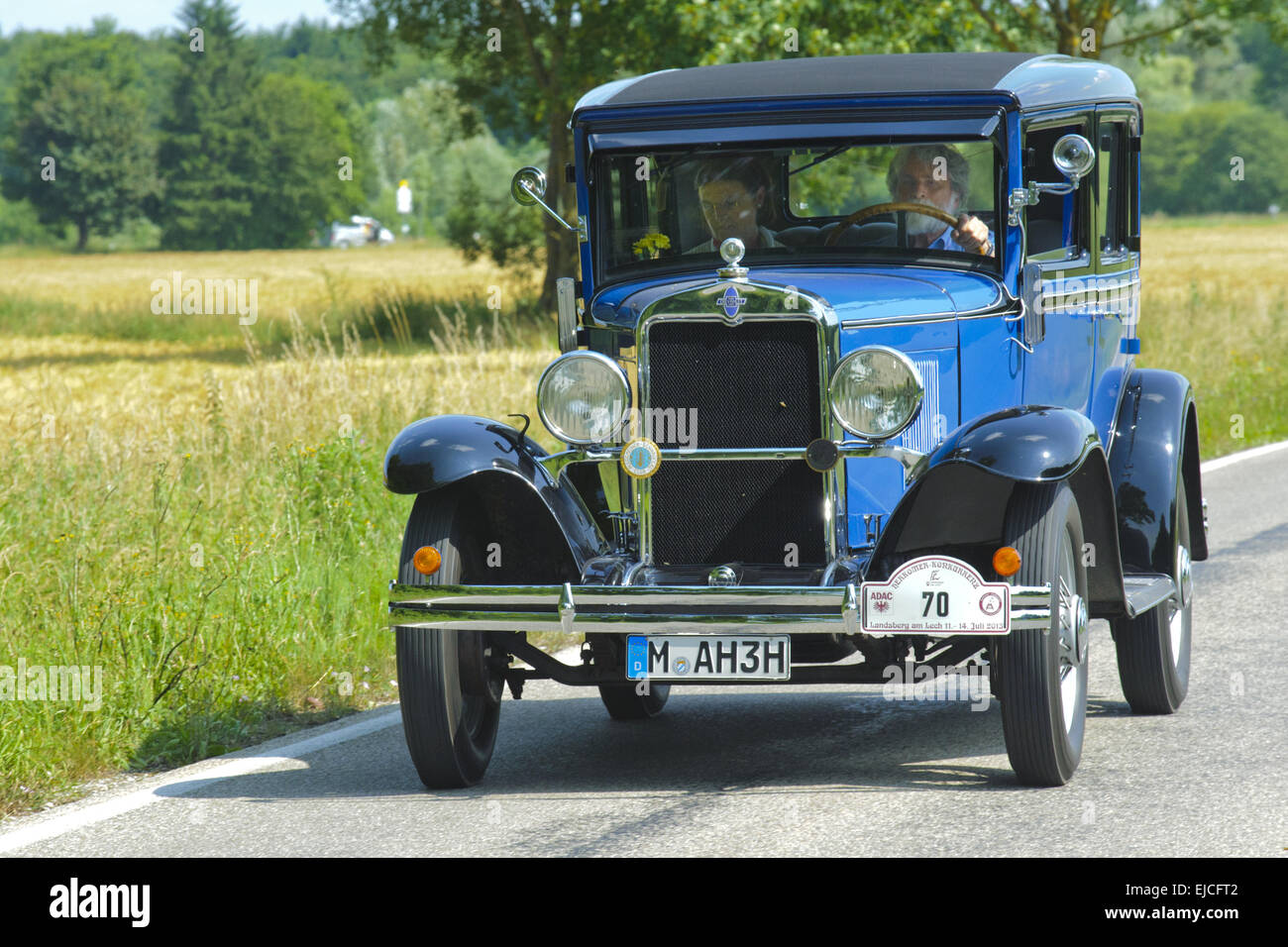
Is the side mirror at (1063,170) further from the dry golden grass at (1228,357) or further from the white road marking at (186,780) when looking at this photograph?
the dry golden grass at (1228,357)

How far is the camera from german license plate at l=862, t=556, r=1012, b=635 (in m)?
4.88

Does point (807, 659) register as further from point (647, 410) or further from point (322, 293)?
point (322, 293)

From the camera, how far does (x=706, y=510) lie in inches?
216

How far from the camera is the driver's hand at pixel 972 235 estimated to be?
6.03 metres

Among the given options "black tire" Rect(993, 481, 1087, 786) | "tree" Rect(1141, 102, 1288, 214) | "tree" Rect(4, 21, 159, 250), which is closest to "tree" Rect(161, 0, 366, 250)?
"tree" Rect(4, 21, 159, 250)

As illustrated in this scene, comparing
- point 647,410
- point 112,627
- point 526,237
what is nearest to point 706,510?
point 647,410

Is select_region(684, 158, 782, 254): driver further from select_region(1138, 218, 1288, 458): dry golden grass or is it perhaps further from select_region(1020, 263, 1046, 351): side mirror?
select_region(1138, 218, 1288, 458): dry golden grass

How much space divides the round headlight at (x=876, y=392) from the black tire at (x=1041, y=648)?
432 millimetres

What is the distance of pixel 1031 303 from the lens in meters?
6.08

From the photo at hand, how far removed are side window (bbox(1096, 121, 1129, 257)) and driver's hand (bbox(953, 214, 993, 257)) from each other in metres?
0.95

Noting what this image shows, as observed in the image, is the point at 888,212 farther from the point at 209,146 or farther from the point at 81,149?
the point at 81,149

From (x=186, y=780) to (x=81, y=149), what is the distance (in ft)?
317

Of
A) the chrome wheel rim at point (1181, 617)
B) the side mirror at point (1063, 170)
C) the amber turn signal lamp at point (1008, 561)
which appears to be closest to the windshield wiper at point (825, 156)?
the side mirror at point (1063, 170)
